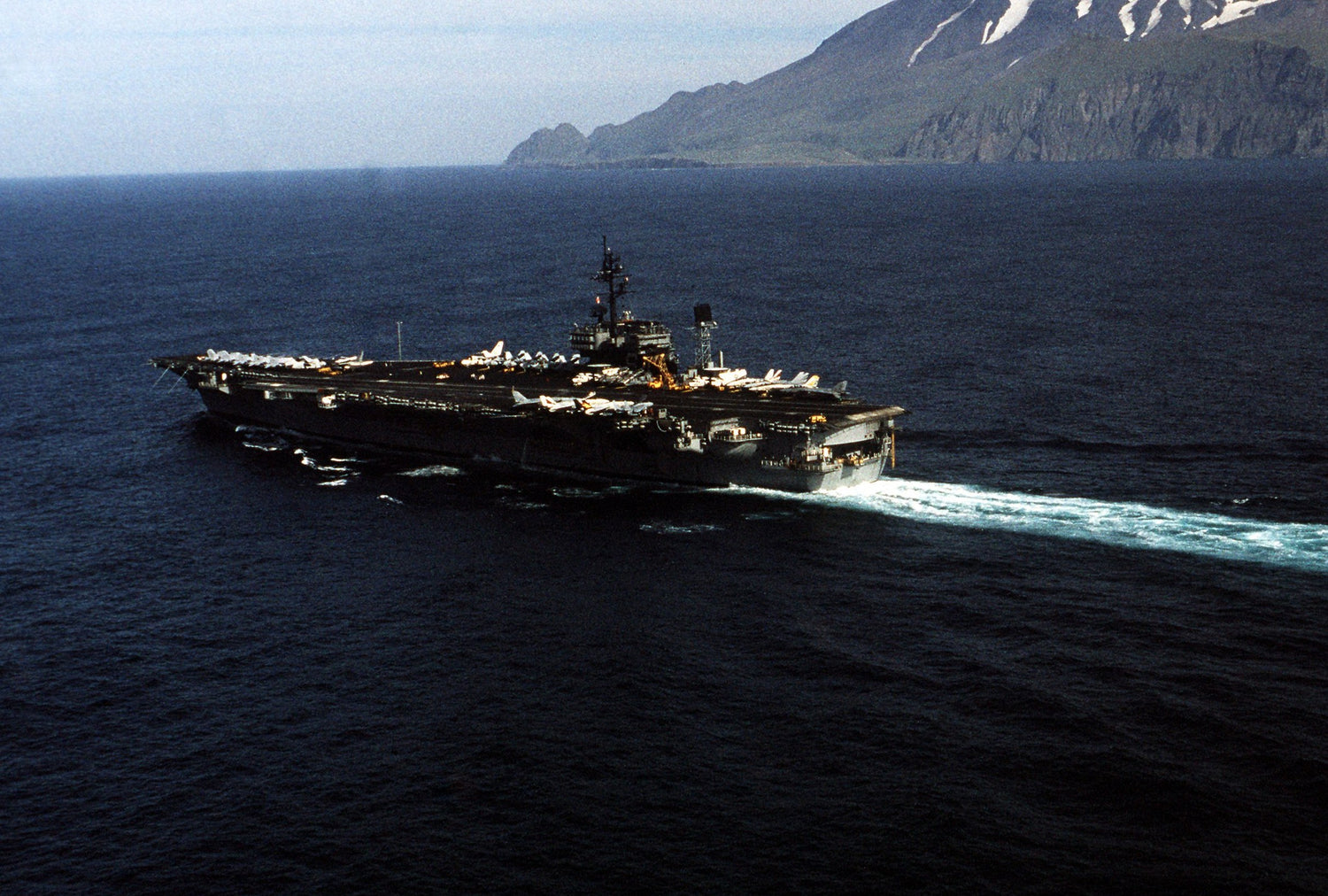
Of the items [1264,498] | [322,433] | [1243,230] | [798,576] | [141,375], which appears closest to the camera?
[798,576]

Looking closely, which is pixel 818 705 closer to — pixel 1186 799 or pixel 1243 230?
pixel 1186 799

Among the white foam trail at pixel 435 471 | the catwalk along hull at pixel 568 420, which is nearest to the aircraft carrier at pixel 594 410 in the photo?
the catwalk along hull at pixel 568 420

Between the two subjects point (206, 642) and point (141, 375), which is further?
point (141, 375)

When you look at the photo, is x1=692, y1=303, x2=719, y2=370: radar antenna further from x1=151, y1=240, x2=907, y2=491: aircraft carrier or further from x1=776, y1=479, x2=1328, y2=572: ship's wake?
x1=776, y1=479, x2=1328, y2=572: ship's wake

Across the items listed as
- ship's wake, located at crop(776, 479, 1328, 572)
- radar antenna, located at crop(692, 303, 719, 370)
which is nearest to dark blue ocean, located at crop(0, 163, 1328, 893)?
ship's wake, located at crop(776, 479, 1328, 572)

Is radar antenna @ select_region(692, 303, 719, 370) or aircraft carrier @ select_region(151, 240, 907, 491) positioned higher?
radar antenna @ select_region(692, 303, 719, 370)

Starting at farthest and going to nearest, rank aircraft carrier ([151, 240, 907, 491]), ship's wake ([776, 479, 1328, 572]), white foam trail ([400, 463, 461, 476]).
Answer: white foam trail ([400, 463, 461, 476])
aircraft carrier ([151, 240, 907, 491])
ship's wake ([776, 479, 1328, 572])

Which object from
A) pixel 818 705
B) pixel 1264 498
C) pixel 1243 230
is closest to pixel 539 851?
pixel 818 705
